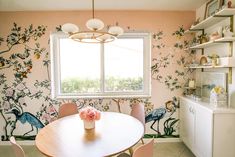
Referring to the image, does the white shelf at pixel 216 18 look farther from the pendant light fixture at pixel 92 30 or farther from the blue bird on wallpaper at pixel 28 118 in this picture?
the blue bird on wallpaper at pixel 28 118

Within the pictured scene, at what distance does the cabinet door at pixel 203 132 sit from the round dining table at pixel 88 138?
34.3 inches

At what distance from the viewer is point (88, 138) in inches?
70.3

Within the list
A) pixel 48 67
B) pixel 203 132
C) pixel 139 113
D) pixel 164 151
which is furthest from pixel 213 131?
pixel 48 67

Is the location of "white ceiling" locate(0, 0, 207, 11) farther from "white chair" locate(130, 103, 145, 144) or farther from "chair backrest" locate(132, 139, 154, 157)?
"chair backrest" locate(132, 139, 154, 157)

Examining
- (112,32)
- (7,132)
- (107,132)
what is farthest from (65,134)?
(7,132)

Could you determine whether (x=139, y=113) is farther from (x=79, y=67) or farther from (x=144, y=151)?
(x=79, y=67)

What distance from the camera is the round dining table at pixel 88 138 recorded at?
1.52 meters

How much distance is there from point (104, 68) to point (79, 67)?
459 mm

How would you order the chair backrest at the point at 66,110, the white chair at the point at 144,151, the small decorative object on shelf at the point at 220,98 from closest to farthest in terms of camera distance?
the white chair at the point at 144,151
the small decorative object on shelf at the point at 220,98
the chair backrest at the point at 66,110

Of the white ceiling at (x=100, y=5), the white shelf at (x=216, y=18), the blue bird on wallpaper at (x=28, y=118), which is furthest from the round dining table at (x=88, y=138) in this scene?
the white ceiling at (x=100, y=5)

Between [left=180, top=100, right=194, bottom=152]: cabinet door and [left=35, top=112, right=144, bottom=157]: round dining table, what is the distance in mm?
1057

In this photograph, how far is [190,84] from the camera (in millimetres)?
3119

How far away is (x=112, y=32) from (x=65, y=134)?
1.15 m

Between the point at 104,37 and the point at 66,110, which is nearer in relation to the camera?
the point at 104,37
